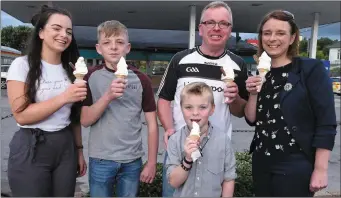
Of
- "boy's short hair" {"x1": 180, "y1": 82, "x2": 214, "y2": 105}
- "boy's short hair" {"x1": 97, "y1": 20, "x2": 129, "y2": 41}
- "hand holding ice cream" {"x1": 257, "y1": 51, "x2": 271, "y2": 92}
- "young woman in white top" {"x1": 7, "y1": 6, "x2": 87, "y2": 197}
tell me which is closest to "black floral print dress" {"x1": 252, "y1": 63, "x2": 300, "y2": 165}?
"hand holding ice cream" {"x1": 257, "y1": 51, "x2": 271, "y2": 92}

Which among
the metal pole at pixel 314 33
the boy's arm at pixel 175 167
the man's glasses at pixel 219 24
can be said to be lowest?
the boy's arm at pixel 175 167

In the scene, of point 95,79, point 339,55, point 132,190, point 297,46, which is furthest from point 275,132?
point 339,55

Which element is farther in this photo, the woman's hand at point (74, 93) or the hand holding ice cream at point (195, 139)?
the woman's hand at point (74, 93)

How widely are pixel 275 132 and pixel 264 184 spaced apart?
0.40 m

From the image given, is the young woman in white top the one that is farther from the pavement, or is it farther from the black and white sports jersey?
the pavement

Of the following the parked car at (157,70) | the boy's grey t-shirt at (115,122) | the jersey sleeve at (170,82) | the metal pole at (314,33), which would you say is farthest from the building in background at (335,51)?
the boy's grey t-shirt at (115,122)

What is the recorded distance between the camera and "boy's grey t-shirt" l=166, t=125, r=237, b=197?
94.3 inches

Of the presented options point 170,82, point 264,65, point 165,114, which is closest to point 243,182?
point 165,114

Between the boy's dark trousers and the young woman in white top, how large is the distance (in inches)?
56.0

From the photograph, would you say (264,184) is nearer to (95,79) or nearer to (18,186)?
(95,79)

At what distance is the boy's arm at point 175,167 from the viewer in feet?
7.53

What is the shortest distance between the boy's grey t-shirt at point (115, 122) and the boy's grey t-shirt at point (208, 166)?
411mm

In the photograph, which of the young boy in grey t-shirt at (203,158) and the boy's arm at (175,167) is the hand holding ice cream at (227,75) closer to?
the young boy in grey t-shirt at (203,158)

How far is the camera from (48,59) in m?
2.60
